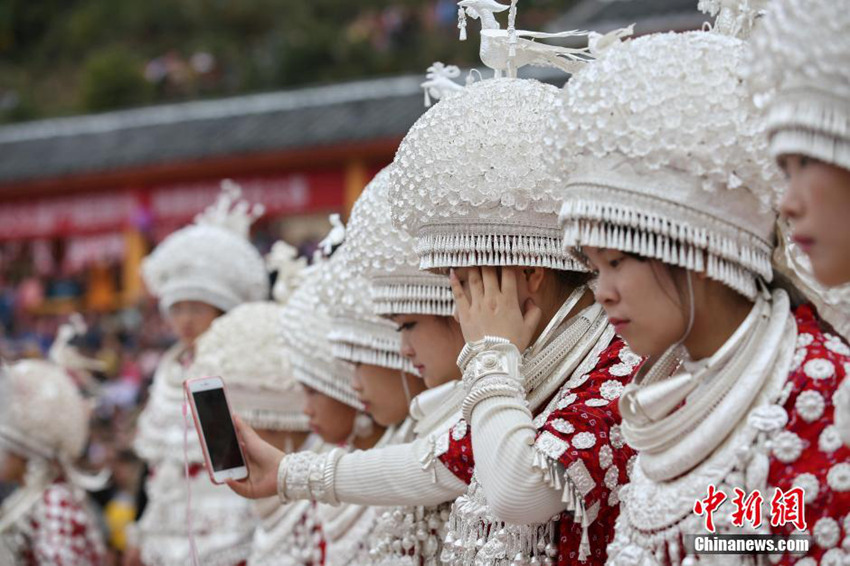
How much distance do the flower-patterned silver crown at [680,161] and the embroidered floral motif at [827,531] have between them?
1.43ft

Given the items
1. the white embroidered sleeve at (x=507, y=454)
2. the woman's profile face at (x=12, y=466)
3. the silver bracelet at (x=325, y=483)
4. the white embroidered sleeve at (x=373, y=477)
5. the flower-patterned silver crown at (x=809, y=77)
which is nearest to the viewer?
the flower-patterned silver crown at (x=809, y=77)

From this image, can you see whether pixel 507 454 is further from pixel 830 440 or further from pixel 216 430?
pixel 216 430

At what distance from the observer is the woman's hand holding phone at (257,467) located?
3506 millimetres

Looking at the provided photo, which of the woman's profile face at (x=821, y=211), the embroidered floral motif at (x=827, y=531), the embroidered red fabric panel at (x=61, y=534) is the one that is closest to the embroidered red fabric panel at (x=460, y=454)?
the embroidered floral motif at (x=827, y=531)

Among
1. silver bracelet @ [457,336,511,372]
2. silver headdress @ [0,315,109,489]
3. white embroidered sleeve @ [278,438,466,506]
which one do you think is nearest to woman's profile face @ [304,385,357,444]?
white embroidered sleeve @ [278,438,466,506]

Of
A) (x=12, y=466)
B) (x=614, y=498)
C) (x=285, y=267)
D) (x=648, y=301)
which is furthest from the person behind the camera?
(x=12, y=466)

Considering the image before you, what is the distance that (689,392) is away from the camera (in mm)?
2422

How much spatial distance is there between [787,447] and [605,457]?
598 millimetres

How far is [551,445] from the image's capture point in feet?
9.11

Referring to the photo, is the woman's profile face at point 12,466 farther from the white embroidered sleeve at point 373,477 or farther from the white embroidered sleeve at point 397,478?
the white embroidered sleeve at point 397,478

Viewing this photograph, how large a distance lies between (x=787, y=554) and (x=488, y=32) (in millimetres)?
1600

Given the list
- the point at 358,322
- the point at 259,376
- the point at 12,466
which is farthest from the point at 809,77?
the point at 12,466

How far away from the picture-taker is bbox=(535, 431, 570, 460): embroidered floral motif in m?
2.76

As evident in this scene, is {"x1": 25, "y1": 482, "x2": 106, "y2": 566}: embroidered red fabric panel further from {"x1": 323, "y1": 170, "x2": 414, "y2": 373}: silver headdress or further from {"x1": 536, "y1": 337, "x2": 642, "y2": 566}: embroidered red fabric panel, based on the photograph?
{"x1": 536, "y1": 337, "x2": 642, "y2": 566}: embroidered red fabric panel
